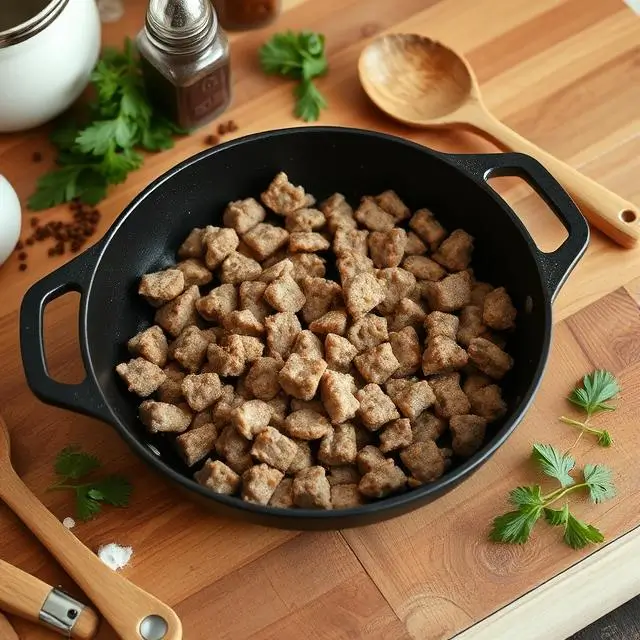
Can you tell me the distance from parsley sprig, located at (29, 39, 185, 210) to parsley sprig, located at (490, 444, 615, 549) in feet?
3.66

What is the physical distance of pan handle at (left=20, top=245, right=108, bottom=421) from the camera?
1.63 meters

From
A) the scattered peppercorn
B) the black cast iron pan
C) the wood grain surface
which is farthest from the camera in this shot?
the scattered peppercorn

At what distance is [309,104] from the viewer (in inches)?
90.4

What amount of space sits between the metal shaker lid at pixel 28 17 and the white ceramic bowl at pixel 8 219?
300 mm

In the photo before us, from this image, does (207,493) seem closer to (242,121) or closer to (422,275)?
(422,275)

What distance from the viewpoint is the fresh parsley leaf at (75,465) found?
1.85m

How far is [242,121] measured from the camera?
7.57ft

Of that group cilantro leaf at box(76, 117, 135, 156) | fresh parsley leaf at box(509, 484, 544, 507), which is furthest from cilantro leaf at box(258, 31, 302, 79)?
fresh parsley leaf at box(509, 484, 544, 507)

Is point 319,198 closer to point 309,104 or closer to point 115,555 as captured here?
point 309,104

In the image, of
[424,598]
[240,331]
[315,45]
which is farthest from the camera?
[315,45]

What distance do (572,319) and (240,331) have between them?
2.33 feet

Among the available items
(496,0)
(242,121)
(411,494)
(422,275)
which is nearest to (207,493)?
(411,494)

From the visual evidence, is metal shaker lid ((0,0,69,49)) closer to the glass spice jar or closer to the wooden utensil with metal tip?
the glass spice jar

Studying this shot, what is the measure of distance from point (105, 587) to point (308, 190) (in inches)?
37.8
